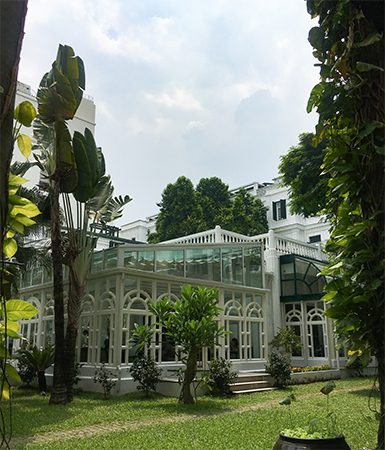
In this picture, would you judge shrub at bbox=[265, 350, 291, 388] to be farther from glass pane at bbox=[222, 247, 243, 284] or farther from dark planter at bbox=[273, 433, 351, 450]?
dark planter at bbox=[273, 433, 351, 450]

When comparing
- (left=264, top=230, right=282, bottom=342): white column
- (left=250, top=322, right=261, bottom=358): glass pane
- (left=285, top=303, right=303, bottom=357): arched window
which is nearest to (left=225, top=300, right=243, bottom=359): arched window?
(left=250, top=322, right=261, bottom=358): glass pane

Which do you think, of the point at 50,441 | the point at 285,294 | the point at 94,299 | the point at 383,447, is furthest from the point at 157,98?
the point at 285,294

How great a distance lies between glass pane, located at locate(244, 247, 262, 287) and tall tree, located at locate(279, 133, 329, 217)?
8.76 ft

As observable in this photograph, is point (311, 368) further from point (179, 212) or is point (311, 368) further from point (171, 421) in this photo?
point (179, 212)

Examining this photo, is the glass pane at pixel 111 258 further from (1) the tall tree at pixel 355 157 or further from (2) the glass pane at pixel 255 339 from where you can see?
(1) the tall tree at pixel 355 157

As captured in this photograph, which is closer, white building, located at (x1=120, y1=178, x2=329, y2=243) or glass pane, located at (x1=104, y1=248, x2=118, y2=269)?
glass pane, located at (x1=104, y1=248, x2=118, y2=269)

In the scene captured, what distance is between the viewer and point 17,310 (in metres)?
1.74

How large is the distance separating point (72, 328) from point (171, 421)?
13.2ft

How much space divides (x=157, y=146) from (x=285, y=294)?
34.6 ft

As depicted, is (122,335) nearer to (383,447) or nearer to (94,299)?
(94,299)

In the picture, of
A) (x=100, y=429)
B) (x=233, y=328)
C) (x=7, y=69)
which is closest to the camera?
(x=7, y=69)

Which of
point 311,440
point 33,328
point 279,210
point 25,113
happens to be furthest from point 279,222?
point 25,113

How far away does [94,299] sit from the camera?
44.1ft

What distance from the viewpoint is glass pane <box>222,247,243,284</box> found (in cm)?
1539
